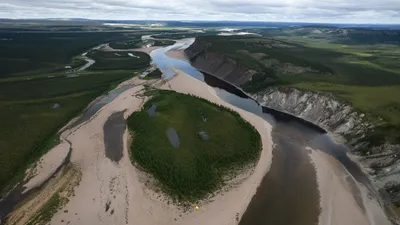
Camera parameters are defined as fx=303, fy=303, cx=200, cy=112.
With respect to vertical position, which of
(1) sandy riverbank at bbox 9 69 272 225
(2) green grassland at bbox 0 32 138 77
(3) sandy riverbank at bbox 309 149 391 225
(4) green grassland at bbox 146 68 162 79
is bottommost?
(2) green grassland at bbox 0 32 138 77

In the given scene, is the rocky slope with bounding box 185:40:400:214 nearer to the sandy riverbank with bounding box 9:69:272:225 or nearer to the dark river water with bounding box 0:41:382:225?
the dark river water with bounding box 0:41:382:225

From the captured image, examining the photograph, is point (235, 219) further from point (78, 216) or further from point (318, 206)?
point (78, 216)

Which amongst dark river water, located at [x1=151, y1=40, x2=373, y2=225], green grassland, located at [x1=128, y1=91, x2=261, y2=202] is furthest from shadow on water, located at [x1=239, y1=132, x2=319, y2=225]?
green grassland, located at [x1=128, y1=91, x2=261, y2=202]

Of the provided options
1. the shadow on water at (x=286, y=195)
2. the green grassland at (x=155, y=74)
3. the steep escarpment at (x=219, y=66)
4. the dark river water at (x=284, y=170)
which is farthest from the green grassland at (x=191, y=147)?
the green grassland at (x=155, y=74)

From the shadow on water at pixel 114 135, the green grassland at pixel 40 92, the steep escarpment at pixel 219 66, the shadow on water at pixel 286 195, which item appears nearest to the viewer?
the shadow on water at pixel 286 195

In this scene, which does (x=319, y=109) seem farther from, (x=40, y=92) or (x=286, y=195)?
(x=40, y=92)

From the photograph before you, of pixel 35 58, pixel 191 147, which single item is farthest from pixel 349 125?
pixel 35 58

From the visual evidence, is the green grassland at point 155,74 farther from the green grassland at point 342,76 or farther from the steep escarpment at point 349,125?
the steep escarpment at point 349,125
